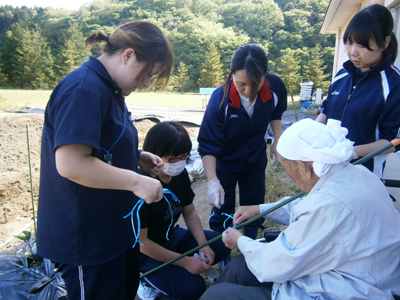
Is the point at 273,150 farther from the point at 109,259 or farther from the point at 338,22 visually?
the point at 338,22

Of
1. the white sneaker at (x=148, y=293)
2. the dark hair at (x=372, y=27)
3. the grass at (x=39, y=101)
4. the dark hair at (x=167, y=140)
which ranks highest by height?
the dark hair at (x=372, y=27)

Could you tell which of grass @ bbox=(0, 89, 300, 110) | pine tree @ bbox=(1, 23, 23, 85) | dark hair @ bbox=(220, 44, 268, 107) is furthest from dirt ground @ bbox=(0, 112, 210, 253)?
pine tree @ bbox=(1, 23, 23, 85)

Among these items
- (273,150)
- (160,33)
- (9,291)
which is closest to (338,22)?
(273,150)

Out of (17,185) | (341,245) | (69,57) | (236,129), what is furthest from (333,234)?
(69,57)

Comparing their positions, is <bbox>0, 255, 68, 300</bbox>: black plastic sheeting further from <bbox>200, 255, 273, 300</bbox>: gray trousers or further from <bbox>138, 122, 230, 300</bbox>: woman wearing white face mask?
<bbox>200, 255, 273, 300</bbox>: gray trousers

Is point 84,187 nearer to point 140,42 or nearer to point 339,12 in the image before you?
point 140,42

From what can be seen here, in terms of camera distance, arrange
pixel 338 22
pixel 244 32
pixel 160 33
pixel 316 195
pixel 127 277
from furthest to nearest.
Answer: pixel 244 32, pixel 338 22, pixel 127 277, pixel 160 33, pixel 316 195

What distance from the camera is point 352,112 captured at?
6.38 feet

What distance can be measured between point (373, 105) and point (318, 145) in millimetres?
983

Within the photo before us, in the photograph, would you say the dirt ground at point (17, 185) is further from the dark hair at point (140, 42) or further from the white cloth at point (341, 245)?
the dark hair at point (140, 42)

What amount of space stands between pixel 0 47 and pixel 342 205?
2207 inches

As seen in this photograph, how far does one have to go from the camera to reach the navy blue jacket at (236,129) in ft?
7.30

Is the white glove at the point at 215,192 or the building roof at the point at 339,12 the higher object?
the building roof at the point at 339,12

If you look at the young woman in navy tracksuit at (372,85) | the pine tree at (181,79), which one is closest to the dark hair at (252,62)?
the young woman in navy tracksuit at (372,85)
